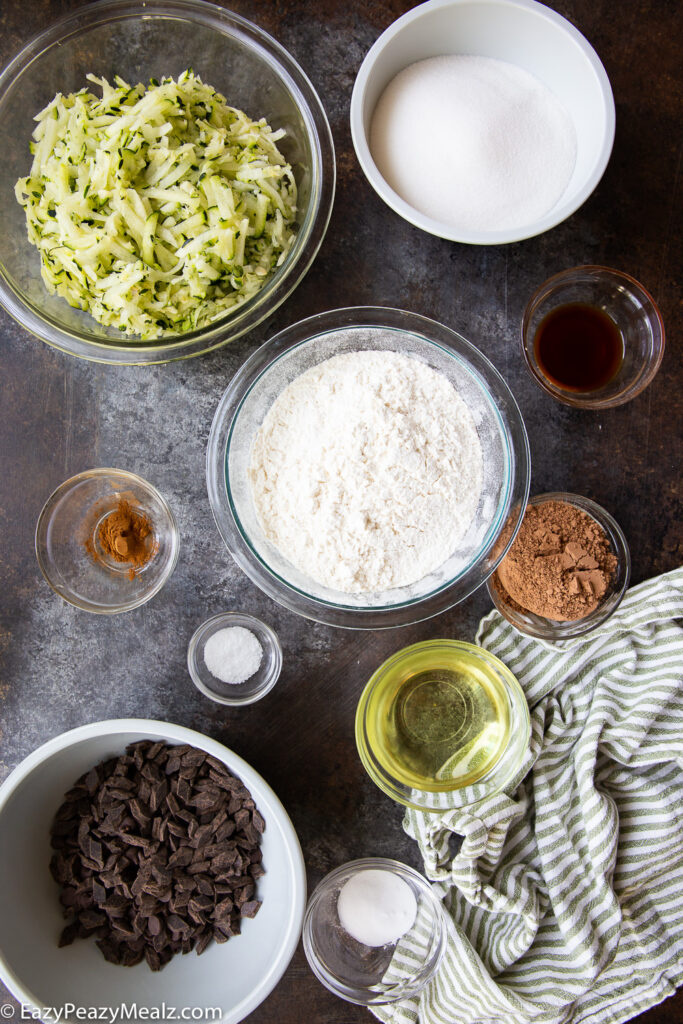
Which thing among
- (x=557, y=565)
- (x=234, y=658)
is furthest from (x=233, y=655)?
(x=557, y=565)

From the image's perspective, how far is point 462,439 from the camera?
163 centimetres

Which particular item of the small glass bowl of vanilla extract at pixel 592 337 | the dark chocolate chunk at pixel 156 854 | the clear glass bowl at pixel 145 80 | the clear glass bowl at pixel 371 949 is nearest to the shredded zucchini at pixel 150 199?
the clear glass bowl at pixel 145 80

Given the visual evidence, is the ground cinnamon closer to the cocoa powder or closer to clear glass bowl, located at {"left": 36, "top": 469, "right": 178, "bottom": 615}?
clear glass bowl, located at {"left": 36, "top": 469, "right": 178, "bottom": 615}

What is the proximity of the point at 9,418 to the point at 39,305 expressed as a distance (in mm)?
349

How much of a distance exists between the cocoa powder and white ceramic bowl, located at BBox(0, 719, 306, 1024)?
0.77 meters

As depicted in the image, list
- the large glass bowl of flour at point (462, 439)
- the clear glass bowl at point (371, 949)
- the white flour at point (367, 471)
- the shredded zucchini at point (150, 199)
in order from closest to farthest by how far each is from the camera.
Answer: the shredded zucchini at point (150, 199) < the white flour at point (367, 471) < the large glass bowl of flour at point (462, 439) < the clear glass bowl at point (371, 949)

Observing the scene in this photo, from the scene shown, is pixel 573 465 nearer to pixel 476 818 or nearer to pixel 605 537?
pixel 605 537

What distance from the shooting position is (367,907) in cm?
180

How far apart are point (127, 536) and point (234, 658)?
15.8 inches

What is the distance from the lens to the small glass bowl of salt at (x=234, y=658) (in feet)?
5.88

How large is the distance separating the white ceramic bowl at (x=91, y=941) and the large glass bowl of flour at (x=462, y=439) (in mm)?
436

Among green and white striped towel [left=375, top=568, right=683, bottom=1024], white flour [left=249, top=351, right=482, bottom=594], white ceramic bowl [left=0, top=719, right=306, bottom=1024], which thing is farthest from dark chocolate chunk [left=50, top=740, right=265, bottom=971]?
white flour [left=249, top=351, right=482, bottom=594]

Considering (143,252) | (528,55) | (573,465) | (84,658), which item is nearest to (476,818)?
(573,465)

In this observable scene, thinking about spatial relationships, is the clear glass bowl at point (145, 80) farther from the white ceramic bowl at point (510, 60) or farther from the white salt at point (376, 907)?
the white salt at point (376, 907)
